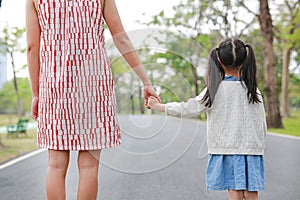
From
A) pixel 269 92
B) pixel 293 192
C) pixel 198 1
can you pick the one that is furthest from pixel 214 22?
pixel 293 192

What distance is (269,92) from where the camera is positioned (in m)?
14.5

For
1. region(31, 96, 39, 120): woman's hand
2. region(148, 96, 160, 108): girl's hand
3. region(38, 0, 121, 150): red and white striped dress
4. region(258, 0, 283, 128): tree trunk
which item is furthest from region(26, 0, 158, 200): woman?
region(258, 0, 283, 128): tree trunk

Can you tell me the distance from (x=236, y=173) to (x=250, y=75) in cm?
63

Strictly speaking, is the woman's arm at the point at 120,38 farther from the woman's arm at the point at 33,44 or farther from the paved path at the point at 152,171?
the paved path at the point at 152,171

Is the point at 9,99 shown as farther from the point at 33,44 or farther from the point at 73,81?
the point at 73,81

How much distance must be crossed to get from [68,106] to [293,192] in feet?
8.84

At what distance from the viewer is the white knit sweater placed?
101 inches

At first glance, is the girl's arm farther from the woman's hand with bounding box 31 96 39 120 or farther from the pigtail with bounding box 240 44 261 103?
the woman's hand with bounding box 31 96 39 120

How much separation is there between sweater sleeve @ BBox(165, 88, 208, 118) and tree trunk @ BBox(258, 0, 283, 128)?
484 inches

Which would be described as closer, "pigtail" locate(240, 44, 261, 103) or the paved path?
"pigtail" locate(240, 44, 261, 103)

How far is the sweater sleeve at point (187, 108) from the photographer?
101 inches

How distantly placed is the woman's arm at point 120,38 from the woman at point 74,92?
0.23 feet

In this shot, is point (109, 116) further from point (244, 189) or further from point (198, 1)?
point (198, 1)

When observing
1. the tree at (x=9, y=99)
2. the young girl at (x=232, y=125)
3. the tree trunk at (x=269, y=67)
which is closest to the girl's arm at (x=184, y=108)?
the young girl at (x=232, y=125)
